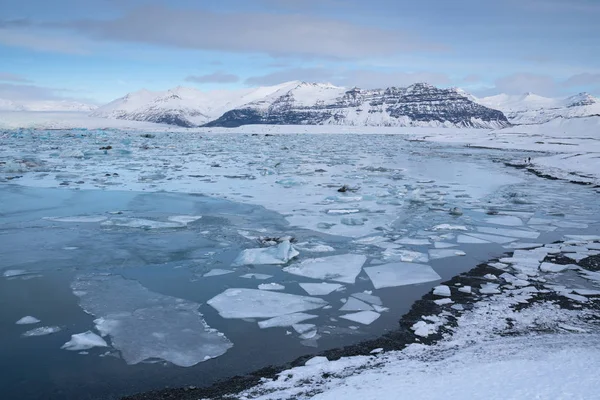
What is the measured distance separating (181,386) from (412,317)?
2209 millimetres

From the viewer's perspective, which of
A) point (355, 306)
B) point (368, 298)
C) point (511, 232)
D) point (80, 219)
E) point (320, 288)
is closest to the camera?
point (355, 306)

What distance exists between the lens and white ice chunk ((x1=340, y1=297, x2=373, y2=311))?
4.54 meters

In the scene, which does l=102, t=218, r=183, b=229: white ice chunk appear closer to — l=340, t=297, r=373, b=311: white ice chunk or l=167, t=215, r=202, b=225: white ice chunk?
l=167, t=215, r=202, b=225: white ice chunk

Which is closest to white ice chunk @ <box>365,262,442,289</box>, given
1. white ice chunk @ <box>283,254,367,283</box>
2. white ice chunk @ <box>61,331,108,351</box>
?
white ice chunk @ <box>283,254,367,283</box>

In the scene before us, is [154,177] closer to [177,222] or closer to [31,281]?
[177,222]

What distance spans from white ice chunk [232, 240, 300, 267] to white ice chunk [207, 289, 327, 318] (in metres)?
0.98

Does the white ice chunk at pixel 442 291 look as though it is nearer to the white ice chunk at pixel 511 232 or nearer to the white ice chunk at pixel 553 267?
the white ice chunk at pixel 553 267

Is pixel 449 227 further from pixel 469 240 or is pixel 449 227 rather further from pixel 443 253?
pixel 443 253

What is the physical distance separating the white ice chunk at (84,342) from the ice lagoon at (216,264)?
0.02m

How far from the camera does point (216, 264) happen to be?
5.85 metres

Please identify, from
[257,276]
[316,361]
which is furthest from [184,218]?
[316,361]

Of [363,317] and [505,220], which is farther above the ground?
[505,220]

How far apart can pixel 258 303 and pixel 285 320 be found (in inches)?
18.1

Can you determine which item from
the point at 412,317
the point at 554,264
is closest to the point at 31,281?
the point at 412,317
